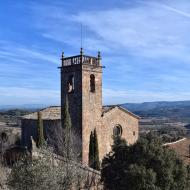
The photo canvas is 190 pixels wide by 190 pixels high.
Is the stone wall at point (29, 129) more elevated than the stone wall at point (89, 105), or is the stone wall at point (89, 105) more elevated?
the stone wall at point (89, 105)

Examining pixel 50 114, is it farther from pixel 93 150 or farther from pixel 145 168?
pixel 145 168

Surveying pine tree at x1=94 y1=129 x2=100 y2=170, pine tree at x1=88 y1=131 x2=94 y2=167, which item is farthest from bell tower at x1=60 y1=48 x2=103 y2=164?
pine tree at x1=94 y1=129 x2=100 y2=170

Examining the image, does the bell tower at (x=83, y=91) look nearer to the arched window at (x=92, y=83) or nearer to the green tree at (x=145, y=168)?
the arched window at (x=92, y=83)

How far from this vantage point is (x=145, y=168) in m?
22.1

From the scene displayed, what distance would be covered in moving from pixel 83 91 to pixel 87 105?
4.61ft

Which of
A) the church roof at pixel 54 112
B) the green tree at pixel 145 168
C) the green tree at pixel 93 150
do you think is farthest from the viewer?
the church roof at pixel 54 112

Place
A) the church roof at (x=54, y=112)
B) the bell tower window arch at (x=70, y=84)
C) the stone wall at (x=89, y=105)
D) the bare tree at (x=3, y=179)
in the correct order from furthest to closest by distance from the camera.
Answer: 1. the church roof at (x=54, y=112)
2. the bell tower window arch at (x=70, y=84)
3. the stone wall at (x=89, y=105)
4. the bare tree at (x=3, y=179)

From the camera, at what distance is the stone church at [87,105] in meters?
38.5

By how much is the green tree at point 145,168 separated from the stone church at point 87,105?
14708mm

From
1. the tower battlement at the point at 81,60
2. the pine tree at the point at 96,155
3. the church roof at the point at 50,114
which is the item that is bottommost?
the pine tree at the point at 96,155

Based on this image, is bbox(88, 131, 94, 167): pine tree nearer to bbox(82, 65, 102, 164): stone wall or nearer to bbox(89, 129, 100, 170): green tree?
bbox(89, 129, 100, 170): green tree

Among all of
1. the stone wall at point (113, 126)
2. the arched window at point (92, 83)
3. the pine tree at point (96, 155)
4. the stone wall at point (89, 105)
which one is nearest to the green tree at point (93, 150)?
the pine tree at point (96, 155)

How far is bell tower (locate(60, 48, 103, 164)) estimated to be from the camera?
3847 centimetres

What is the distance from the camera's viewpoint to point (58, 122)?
4131 cm
